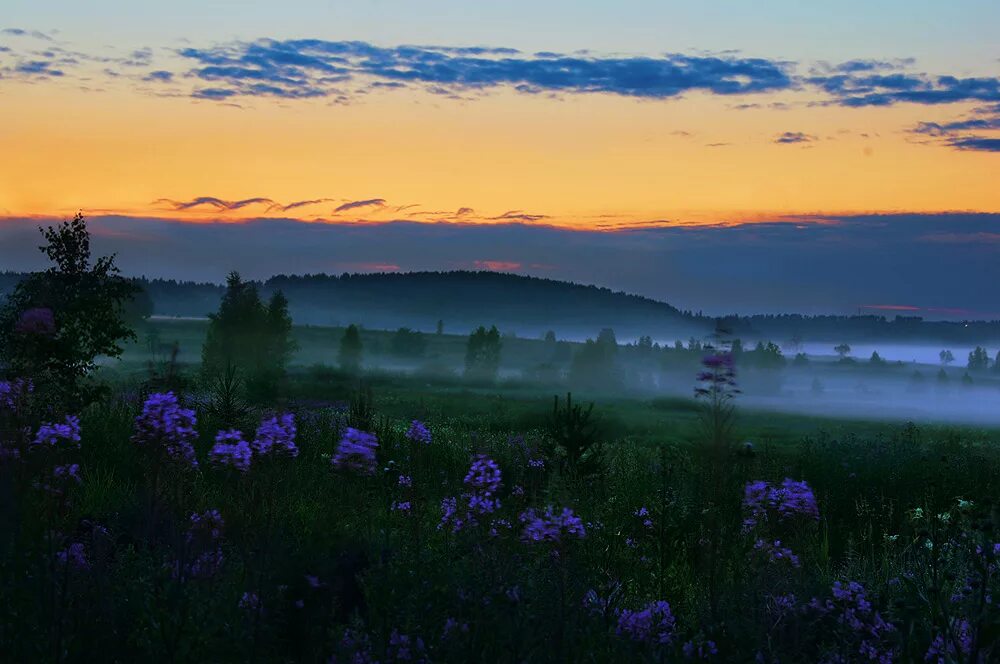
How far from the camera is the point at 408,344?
→ 455 feet

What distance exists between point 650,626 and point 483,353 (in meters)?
121

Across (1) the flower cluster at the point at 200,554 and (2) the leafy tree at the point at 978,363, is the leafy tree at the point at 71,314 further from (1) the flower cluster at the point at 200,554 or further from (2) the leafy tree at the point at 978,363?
(2) the leafy tree at the point at 978,363

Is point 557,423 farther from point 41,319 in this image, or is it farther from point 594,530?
point 41,319

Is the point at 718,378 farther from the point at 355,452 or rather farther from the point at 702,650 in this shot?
the point at 355,452

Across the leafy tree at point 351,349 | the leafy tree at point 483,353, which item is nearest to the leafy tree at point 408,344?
the leafy tree at point 483,353

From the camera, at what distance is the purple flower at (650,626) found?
4.26 metres

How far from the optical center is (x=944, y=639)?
4031mm

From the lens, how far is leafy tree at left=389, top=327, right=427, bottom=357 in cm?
13788

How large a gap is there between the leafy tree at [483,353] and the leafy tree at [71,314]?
105758 mm


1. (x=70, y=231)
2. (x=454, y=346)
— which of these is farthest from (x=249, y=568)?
(x=454, y=346)

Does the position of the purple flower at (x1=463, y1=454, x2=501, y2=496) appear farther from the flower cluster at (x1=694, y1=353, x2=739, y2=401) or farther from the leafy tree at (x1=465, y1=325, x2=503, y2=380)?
the leafy tree at (x1=465, y1=325, x2=503, y2=380)

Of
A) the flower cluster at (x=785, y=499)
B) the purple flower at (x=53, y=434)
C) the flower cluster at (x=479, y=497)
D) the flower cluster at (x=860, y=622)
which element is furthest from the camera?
the flower cluster at (x=785, y=499)

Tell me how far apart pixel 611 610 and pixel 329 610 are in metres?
1.49

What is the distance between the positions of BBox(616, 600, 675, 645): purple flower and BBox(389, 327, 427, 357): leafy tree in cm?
13342
